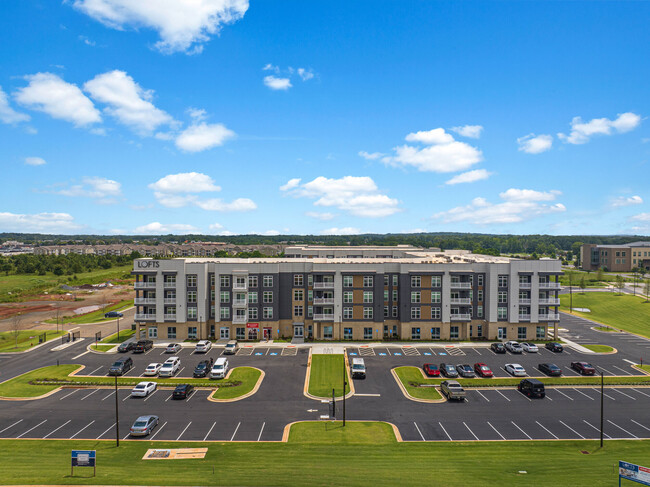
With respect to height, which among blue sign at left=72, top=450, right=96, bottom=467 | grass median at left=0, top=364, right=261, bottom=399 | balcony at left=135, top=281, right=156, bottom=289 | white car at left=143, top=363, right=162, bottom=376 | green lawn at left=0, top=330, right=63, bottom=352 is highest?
balcony at left=135, top=281, right=156, bottom=289

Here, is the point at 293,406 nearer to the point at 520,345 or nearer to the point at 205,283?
the point at 205,283

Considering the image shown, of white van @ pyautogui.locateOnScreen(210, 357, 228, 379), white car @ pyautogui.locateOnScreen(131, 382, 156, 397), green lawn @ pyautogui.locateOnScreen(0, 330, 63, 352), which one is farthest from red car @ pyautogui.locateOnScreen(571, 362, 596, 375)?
green lawn @ pyautogui.locateOnScreen(0, 330, 63, 352)

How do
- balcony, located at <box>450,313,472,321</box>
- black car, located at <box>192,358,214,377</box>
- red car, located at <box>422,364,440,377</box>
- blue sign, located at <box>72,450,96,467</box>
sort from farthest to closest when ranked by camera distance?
balcony, located at <box>450,313,472,321</box> < red car, located at <box>422,364,440,377</box> < black car, located at <box>192,358,214,377</box> < blue sign, located at <box>72,450,96,467</box>

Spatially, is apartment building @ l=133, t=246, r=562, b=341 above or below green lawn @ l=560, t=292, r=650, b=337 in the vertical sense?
above

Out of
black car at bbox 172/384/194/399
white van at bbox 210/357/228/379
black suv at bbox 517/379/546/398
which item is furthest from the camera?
white van at bbox 210/357/228/379

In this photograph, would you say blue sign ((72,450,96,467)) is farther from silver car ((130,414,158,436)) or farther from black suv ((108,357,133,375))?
black suv ((108,357,133,375))

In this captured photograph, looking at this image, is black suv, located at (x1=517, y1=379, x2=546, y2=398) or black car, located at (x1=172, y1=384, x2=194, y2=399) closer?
black car, located at (x1=172, y1=384, x2=194, y2=399)

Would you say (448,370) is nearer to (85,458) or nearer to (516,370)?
(516,370)
